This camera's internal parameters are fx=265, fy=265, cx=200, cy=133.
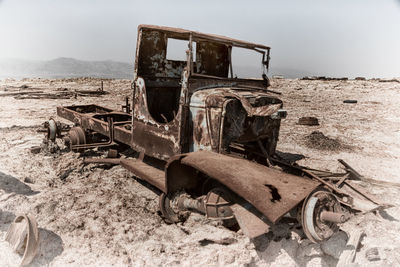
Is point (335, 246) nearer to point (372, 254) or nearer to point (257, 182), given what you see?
point (372, 254)

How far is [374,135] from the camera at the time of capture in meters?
7.22

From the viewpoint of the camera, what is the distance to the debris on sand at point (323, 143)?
6.08 metres

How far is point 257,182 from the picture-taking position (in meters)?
2.36

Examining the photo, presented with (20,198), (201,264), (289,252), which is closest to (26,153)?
(20,198)

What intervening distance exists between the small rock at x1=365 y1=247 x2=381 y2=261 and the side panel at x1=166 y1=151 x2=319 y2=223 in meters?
0.78

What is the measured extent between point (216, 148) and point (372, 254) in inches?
72.2

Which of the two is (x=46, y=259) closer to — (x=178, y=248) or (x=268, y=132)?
(x=178, y=248)

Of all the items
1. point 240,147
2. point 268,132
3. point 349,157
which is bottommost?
point 349,157

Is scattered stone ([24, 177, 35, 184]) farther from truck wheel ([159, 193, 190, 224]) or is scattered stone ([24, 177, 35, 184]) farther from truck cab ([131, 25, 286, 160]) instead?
truck wheel ([159, 193, 190, 224])

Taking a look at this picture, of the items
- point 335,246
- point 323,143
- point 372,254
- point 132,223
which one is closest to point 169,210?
point 132,223

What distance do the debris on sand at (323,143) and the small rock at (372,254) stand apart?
3.80 metres

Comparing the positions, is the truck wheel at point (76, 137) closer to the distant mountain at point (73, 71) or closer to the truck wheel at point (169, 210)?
the truck wheel at point (169, 210)

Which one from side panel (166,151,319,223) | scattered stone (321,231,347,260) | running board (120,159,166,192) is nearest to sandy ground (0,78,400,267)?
scattered stone (321,231,347,260)

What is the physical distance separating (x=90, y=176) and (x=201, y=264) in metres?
2.65
